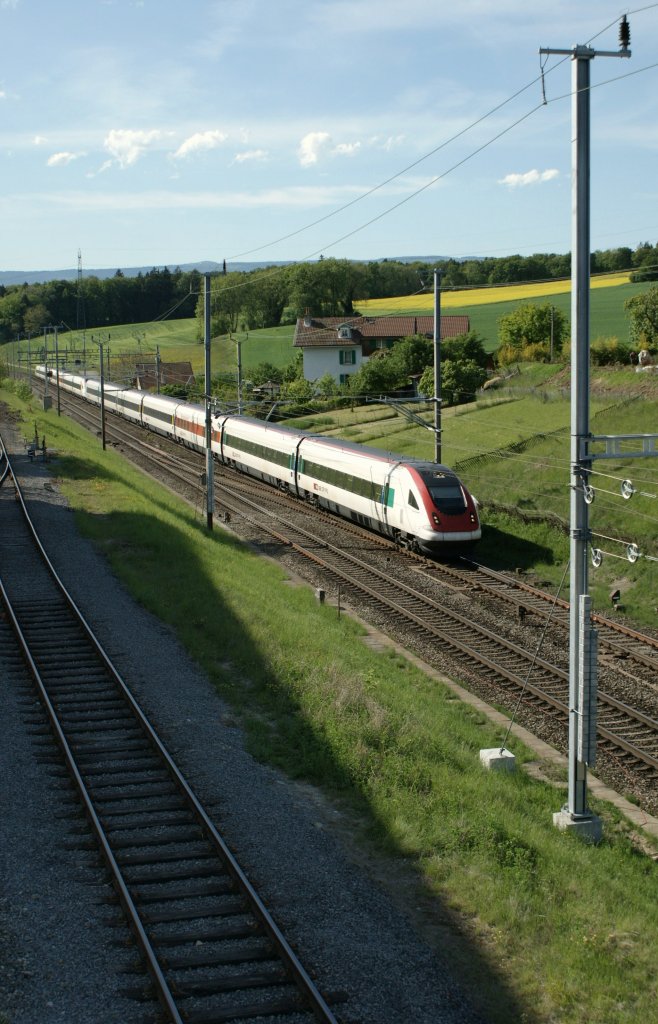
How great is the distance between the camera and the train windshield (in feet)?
91.6

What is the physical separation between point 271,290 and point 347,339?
49508mm

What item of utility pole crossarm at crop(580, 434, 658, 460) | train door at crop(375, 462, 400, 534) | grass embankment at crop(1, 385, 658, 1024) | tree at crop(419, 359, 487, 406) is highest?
tree at crop(419, 359, 487, 406)

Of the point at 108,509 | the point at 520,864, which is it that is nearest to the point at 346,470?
the point at 108,509

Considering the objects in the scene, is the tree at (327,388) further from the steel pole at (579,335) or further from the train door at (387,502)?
the steel pole at (579,335)

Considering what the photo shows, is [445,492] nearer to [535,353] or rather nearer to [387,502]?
[387,502]

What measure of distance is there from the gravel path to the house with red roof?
73153 millimetres

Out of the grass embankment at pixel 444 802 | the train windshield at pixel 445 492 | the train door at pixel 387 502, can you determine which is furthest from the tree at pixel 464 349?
the grass embankment at pixel 444 802

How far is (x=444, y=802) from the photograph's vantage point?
12.1 meters

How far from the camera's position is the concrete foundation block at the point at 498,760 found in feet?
46.7

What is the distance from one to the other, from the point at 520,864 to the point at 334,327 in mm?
81699

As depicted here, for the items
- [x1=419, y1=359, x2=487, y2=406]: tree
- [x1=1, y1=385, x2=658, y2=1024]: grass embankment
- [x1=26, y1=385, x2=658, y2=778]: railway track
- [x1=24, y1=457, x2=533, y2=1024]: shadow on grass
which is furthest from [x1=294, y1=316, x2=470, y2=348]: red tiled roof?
[x1=1, y1=385, x2=658, y2=1024]: grass embankment

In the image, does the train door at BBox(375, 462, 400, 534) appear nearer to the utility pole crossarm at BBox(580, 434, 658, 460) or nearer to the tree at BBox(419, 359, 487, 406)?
the utility pole crossarm at BBox(580, 434, 658, 460)

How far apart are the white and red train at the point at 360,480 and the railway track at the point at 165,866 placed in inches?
494

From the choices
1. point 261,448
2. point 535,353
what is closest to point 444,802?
point 261,448
